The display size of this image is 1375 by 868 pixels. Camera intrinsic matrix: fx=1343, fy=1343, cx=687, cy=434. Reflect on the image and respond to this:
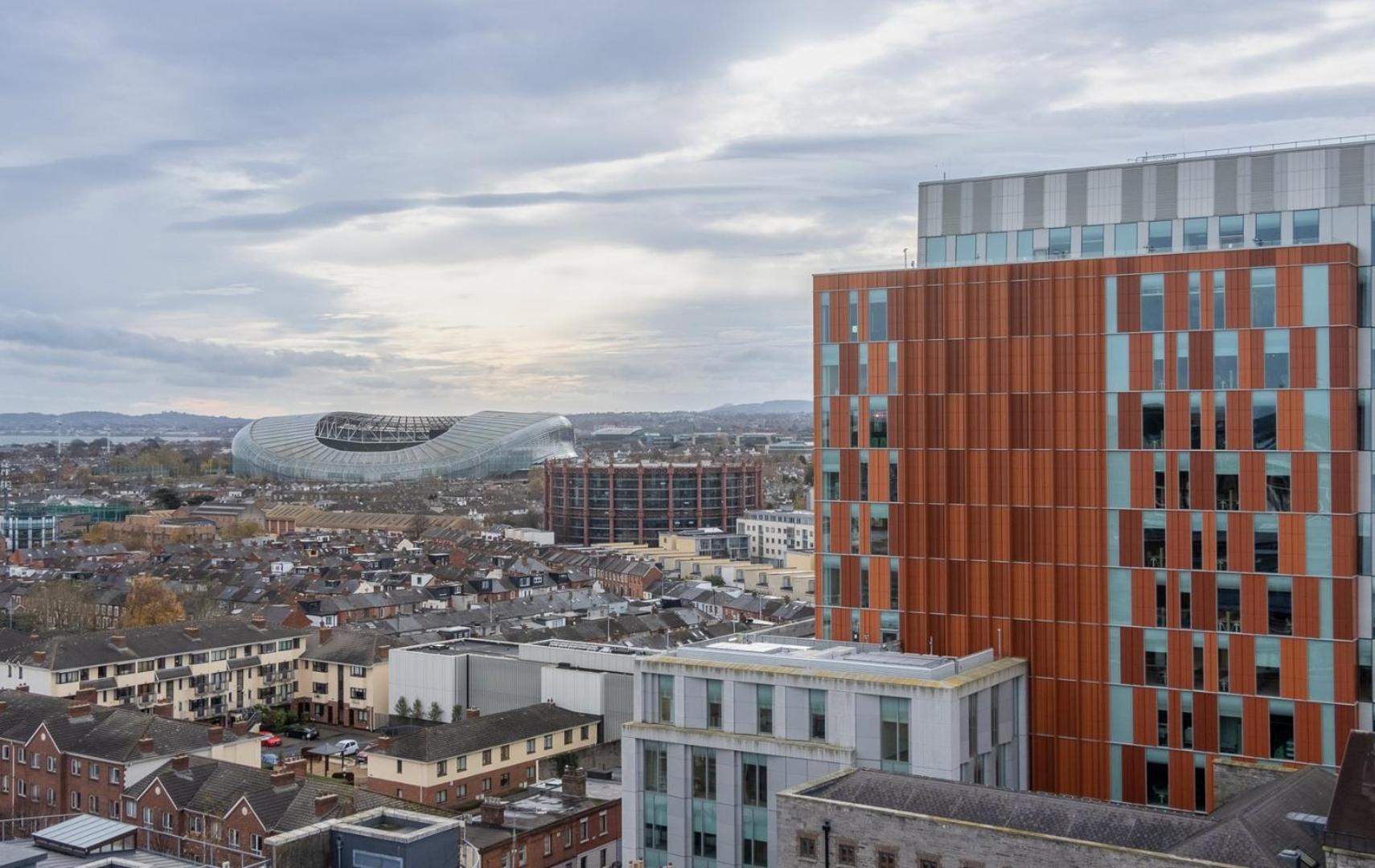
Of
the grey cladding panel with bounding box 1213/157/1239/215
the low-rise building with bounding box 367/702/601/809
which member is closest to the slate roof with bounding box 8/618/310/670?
the low-rise building with bounding box 367/702/601/809

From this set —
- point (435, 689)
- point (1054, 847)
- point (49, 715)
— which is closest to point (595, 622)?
point (435, 689)

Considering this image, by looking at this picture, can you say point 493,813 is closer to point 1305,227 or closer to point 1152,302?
point 1152,302

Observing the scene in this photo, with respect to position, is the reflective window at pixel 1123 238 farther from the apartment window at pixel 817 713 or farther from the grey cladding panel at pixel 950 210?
the apartment window at pixel 817 713

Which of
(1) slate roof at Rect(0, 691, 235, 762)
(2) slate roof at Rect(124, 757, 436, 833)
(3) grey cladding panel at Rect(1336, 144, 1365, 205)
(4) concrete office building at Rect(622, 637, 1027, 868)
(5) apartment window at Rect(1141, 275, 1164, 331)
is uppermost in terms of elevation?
(3) grey cladding panel at Rect(1336, 144, 1365, 205)

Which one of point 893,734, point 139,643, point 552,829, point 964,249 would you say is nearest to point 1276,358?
point 964,249

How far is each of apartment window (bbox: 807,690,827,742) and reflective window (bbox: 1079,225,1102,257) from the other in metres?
19.8

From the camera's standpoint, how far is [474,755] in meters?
59.4

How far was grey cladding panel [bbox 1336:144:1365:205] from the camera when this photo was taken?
149ft

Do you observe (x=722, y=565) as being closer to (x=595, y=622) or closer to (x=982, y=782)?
(x=595, y=622)

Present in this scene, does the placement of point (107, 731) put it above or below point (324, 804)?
above

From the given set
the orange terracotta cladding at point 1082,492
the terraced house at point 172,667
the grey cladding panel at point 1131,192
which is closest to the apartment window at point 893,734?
the orange terracotta cladding at point 1082,492

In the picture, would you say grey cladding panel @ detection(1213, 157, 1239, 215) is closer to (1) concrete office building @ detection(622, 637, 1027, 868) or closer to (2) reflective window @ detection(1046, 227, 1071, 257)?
(2) reflective window @ detection(1046, 227, 1071, 257)

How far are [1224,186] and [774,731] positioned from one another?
24932 millimetres

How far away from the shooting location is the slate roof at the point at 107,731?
5456cm
